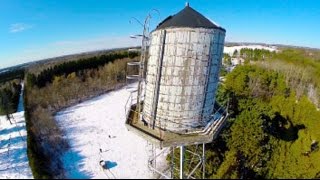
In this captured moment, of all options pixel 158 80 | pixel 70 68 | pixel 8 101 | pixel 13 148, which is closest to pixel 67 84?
pixel 70 68

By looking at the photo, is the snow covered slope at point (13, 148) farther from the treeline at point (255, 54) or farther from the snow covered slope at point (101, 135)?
the treeline at point (255, 54)

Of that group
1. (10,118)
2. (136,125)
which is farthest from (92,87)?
(136,125)

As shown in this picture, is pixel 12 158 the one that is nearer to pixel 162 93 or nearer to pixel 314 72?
pixel 162 93

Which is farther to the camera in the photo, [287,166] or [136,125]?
[287,166]

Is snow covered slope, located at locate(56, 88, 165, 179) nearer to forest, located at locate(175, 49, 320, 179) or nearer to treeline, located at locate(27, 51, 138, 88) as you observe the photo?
forest, located at locate(175, 49, 320, 179)

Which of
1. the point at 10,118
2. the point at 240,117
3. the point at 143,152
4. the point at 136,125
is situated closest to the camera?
the point at 136,125
